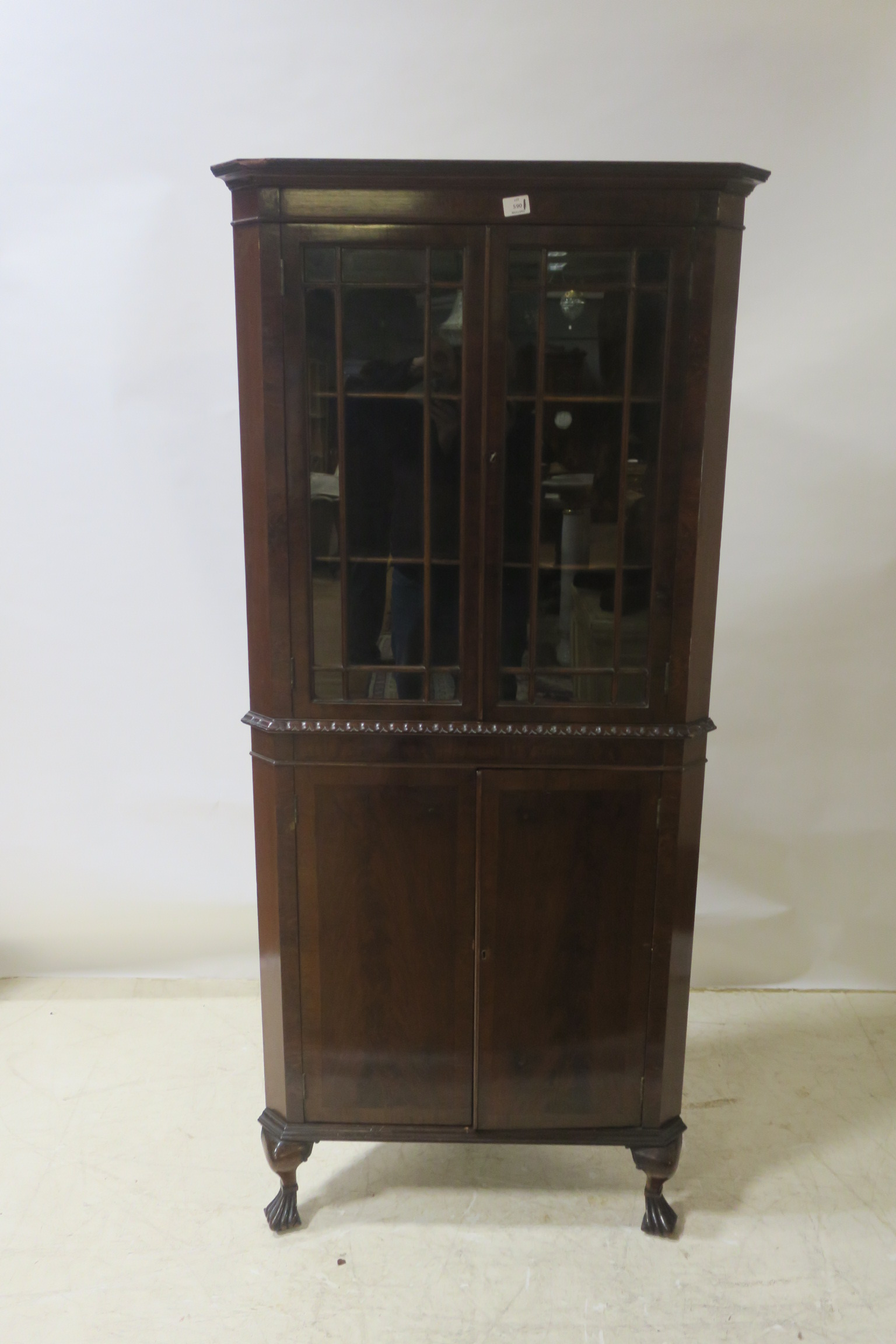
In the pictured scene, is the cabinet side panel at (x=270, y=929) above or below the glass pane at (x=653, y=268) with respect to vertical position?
below

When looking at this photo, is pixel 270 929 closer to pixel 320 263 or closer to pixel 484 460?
pixel 484 460

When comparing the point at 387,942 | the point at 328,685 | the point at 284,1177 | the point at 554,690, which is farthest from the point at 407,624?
the point at 284,1177

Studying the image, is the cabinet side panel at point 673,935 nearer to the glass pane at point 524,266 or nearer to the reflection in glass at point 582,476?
the reflection in glass at point 582,476

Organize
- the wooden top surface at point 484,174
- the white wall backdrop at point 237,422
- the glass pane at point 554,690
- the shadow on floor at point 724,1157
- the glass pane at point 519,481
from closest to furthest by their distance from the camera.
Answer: the wooden top surface at point 484,174 < the glass pane at point 519,481 < the glass pane at point 554,690 < the shadow on floor at point 724,1157 < the white wall backdrop at point 237,422

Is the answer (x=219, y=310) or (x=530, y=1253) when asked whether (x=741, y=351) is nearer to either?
(x=219, y=310)

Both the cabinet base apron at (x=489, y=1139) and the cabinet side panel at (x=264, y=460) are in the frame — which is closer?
the cabinet side panel at (x=264, y=460)

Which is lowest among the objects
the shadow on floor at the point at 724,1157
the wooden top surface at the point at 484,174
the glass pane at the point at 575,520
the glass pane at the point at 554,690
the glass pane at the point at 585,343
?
the shadow on floor at the point at 724,1157

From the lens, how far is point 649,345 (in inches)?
66.6

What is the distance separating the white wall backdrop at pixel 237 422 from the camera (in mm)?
2342

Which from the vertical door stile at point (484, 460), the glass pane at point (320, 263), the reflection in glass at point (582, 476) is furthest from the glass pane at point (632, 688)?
the glass pane at point (320, 263)

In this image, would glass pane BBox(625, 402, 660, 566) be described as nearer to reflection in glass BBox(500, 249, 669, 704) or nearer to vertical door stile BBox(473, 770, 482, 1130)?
reflection in glass BBox(500, 249, 669, 704)

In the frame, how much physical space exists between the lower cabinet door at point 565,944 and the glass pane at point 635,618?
0.21m

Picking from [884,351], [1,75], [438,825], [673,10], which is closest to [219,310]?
[1,75]

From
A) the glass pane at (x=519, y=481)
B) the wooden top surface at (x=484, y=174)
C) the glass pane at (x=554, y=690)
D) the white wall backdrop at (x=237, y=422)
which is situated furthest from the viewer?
the white wall backdrop at (x=237, y=422)
